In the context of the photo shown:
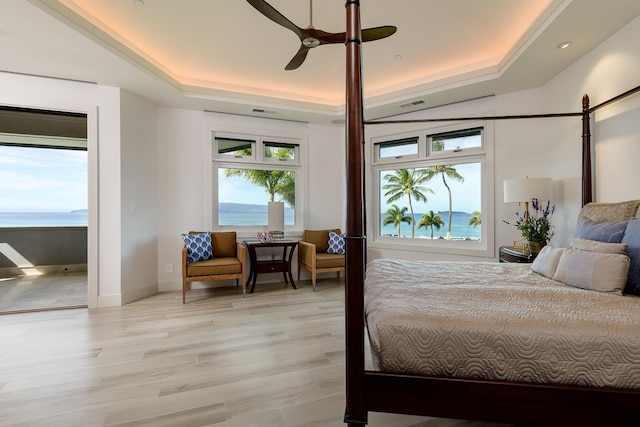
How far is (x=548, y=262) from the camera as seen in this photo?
1.99 metres

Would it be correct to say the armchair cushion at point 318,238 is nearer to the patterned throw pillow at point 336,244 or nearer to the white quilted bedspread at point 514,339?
the patterned throw pillow at point 336,244

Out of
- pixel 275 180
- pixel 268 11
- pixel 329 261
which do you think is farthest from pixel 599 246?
pixel 275 180

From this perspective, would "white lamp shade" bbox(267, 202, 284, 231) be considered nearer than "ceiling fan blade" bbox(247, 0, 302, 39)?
No

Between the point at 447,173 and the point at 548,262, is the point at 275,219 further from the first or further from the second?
the point at 548,262

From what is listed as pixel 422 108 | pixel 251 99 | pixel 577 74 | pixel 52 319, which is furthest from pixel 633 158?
pixel 52 319

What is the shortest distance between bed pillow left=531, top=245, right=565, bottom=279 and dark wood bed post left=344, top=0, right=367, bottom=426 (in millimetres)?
1551

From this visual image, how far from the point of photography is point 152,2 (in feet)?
8.46

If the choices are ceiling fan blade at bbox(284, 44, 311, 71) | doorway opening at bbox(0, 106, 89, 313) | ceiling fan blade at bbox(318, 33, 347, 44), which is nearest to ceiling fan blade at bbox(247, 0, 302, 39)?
ceiling fan blade at bbox(318, 33, 347, 44)

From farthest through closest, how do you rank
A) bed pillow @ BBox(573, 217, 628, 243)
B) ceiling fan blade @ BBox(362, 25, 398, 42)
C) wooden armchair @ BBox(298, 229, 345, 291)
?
wooden armchair @ BBox(298, 229, 345, 291) → ceiling fan blade @ BBox(362, 25, 398, 42) → bed pillow @ BBox(573, 217, 628, 243)

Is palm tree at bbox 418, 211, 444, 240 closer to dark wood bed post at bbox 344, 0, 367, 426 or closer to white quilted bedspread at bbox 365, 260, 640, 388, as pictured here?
white quilted bedspread at bbox 365, 260, 640, 388

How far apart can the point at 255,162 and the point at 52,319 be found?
10.2 ft

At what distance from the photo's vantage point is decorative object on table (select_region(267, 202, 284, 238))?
445 centimetres

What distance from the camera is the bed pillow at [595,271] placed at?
1546 mm

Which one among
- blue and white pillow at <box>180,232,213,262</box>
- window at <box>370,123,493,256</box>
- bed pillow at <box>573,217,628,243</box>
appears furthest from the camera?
window at <box>370,123,493,256</box>
